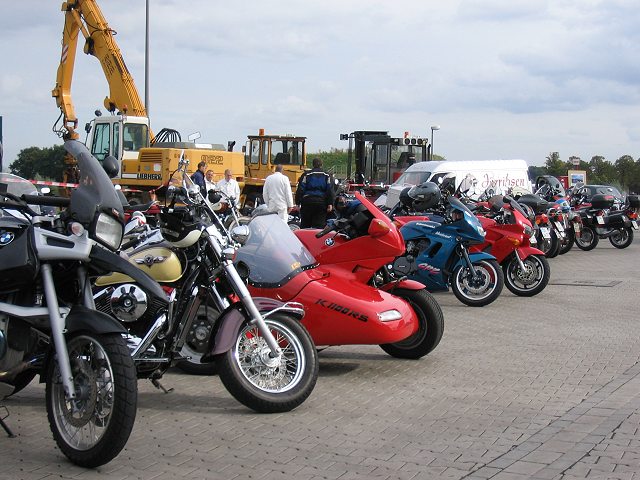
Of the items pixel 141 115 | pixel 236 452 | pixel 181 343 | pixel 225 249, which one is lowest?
pixel 236 452

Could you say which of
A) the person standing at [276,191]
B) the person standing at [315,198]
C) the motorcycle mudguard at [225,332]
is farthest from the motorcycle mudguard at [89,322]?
the person standing at [276,191]

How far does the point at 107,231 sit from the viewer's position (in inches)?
203

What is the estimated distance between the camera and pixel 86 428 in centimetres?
496

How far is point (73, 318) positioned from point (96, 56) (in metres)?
23.9

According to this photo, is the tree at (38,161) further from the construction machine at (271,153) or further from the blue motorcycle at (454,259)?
the blue motorcycle at (454,259)

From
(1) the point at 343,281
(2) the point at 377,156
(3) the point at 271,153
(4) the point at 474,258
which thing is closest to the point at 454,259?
(4) the point at 474,258

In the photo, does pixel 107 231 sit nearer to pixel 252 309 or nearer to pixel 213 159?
pixel 252 309

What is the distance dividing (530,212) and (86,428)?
35.4ft

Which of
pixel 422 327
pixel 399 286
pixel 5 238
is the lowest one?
pixel 422 327

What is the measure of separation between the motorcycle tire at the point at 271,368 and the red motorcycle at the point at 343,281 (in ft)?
3.43

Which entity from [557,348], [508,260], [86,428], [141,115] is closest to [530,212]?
[508,260]

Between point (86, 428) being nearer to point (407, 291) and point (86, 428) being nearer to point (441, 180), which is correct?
point (407, 291)

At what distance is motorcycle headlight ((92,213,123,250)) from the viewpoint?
5.09 metres

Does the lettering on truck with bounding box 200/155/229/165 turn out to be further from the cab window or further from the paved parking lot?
the paved parking lot
